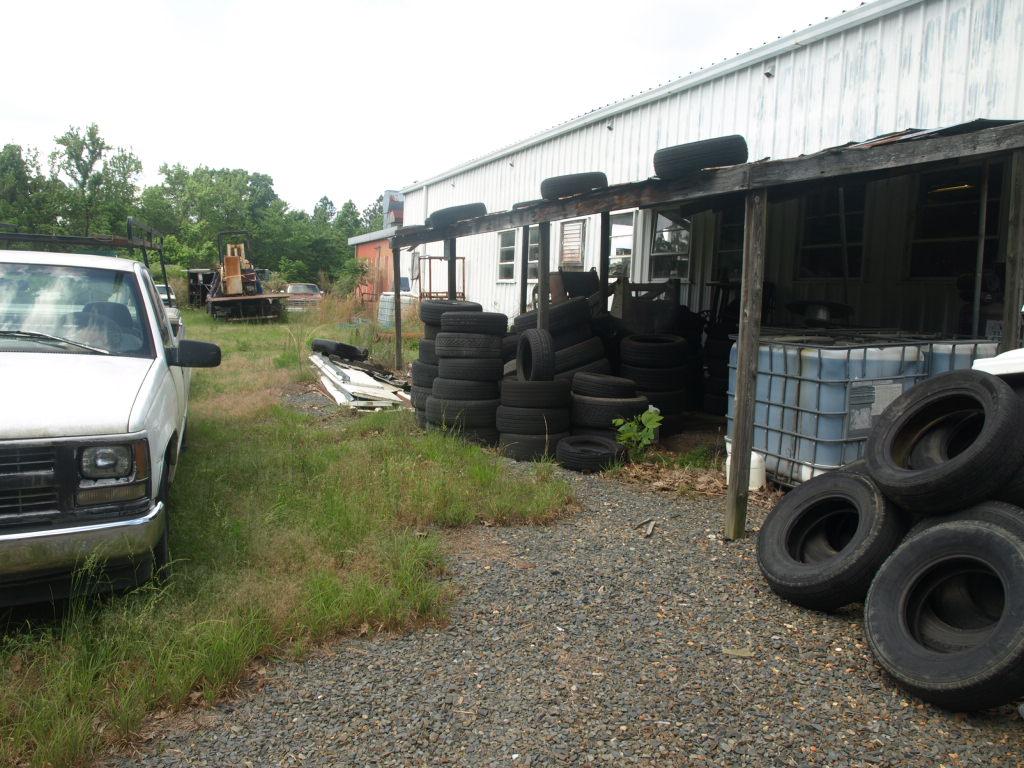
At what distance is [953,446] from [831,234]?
20.5 feet

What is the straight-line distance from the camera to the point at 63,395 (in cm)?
337

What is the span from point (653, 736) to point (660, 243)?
34.2 feet

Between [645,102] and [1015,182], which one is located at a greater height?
[645,102]

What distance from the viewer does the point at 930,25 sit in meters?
7.82

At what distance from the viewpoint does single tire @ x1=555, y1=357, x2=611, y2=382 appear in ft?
26.4

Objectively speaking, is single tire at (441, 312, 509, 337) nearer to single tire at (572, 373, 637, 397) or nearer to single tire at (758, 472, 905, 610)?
single tire at (572, 373, 637, 397)

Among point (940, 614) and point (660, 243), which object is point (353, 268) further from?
point (940, 614)

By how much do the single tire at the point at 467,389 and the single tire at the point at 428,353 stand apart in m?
0.98

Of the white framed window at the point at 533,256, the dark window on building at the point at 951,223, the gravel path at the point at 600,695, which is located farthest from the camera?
the white framed window at the point at 533,256

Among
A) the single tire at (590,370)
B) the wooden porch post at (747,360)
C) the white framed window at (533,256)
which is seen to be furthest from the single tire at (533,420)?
the white framed window at (533,256)

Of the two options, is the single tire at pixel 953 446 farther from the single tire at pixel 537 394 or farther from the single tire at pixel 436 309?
the single tire at pixel 436 309

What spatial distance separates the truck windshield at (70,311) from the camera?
4.22 m

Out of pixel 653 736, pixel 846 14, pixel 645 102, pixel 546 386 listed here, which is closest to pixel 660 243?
pixel 645 102

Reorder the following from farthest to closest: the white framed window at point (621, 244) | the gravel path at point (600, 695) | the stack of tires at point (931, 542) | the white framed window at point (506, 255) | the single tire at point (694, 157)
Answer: the white framed window at point (506, 255) → the white framed window at point (621, 244) → the single tire at point (694, 157) → the stack of tires at point (931, 542) → the gravel path at point (600, 695)
